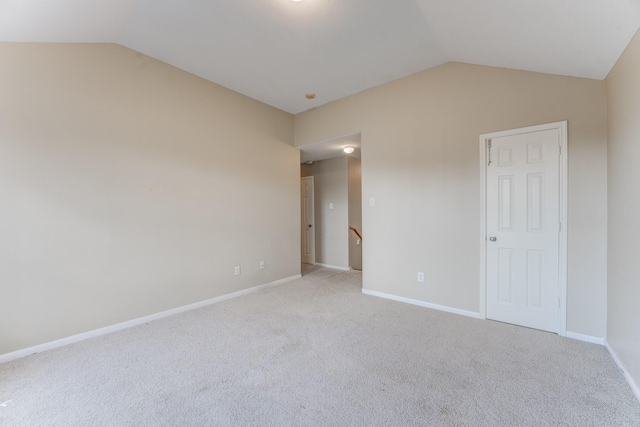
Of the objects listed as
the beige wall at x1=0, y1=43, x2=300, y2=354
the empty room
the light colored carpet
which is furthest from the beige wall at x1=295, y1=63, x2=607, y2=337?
the beige wall at x1=0, y1=43, x2=300, y2=354

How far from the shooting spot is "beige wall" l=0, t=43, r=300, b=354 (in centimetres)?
220

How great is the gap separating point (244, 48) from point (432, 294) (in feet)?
11.2

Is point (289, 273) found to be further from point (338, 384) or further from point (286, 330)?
point (338, 384)

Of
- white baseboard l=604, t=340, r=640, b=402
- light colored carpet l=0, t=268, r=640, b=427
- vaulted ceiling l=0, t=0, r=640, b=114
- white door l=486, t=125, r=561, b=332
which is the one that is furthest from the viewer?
white door l=486, t=125, r=561, b=332

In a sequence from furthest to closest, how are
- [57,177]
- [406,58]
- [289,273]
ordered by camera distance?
[289,273] < [406,58] < [57,177]

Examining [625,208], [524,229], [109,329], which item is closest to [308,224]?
[109,329]

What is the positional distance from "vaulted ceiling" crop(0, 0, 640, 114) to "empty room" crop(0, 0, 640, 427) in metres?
0.02

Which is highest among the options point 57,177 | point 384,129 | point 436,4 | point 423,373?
point 436,4

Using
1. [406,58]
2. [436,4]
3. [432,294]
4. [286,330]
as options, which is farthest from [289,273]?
[436,4]

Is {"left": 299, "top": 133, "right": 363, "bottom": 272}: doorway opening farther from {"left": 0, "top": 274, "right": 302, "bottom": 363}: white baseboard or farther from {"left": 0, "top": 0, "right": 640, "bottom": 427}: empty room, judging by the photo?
{"left": 0, "top": 274, "right": 302, "bottom": 363}: white baseboard

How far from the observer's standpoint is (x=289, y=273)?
453 centimetres

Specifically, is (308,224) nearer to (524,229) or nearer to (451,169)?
(451,169)

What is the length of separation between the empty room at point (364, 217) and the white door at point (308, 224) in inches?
85.7

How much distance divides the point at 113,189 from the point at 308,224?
3.82 m
